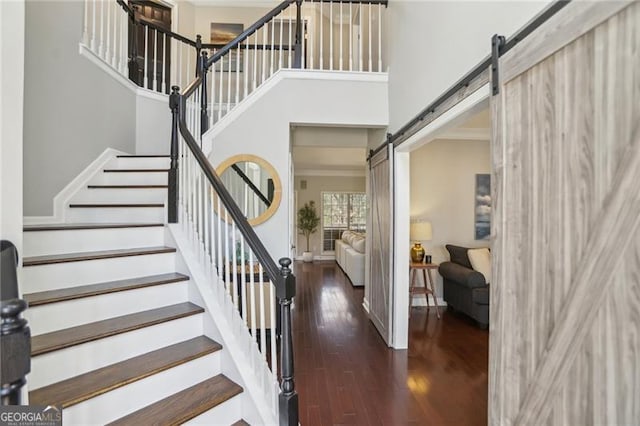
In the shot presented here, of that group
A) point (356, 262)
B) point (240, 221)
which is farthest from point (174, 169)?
point (356, 262)

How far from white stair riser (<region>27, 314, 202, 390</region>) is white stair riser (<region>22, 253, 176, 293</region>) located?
498 mm

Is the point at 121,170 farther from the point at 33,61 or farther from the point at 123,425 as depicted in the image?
the point at 123,425

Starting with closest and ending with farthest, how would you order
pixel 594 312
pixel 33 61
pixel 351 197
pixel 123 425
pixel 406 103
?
pixel 594 312
pixel 123 425
pixel 33 61
pixel 406 103
pixel 351 197

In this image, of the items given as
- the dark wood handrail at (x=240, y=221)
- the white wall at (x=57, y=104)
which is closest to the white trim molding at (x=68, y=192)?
the white wall at (x=57, y=104)

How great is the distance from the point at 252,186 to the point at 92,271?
2054 millimetres

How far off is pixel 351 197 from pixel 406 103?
275 inches

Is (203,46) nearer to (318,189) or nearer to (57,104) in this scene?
(57,104)

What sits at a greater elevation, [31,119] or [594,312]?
[31,119]

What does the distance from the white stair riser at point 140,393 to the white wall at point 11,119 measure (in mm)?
785

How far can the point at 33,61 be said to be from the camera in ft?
8.20

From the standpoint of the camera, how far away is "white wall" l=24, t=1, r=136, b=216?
251 centimetres

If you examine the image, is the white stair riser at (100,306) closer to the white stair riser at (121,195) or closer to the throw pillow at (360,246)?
the white stair riser at (121,195)

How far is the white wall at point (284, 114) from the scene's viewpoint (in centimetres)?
369

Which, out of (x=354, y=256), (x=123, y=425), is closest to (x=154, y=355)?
(x=123, y=425)
